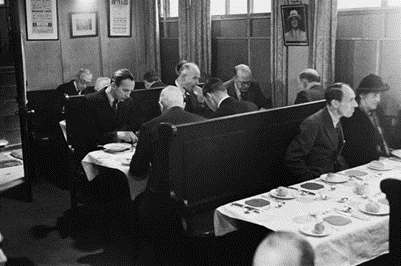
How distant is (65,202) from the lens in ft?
23.1

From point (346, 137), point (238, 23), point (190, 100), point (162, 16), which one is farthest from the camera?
point (162, 16)

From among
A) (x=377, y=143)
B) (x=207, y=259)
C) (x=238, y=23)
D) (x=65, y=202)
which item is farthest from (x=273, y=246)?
→ (x=238, y=23)

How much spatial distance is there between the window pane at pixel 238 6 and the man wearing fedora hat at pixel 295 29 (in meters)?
1.43

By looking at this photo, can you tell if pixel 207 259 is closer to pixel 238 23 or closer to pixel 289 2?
pixel 289 2

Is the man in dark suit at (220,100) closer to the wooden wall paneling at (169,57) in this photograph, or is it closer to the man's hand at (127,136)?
the man's hand at (127,136)

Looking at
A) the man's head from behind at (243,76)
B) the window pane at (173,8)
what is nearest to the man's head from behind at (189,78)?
the man's head from behind at (243,76)

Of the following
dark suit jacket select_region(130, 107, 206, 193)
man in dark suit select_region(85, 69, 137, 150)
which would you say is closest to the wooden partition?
dark suit jacket select_region(130, 107, 206, 193)

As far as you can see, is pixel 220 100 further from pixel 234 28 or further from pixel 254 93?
pixel 234 28

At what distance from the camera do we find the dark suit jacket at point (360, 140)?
5285mm

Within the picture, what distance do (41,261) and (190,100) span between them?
3.28 metres

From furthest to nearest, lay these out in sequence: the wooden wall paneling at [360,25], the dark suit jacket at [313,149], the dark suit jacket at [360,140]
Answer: the wooden wall paneling at [360,25]
the dark suit jacket at [360,140]
the dark suit jacket at [313,149]

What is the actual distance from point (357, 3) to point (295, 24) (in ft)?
3.12

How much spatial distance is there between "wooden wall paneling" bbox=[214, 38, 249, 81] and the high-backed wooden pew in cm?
376

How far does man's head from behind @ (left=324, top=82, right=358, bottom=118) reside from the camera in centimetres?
477
